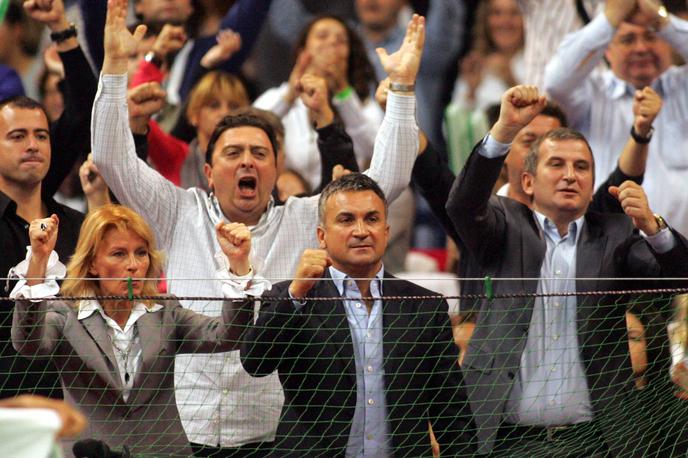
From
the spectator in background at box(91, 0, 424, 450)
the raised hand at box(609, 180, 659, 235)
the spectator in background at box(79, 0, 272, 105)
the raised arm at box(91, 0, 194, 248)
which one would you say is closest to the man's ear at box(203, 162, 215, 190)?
the spectator in background at box(91, 0, 424, 450)

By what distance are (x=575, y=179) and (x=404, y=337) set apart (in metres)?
0.97

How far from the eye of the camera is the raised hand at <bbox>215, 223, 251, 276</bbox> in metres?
4.90

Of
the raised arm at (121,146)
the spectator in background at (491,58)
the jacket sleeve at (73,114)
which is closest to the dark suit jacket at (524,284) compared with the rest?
the raised arm at (121,146)

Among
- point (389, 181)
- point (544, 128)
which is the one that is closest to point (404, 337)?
point (389, 181)

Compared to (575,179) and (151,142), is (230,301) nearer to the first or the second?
(575,179)

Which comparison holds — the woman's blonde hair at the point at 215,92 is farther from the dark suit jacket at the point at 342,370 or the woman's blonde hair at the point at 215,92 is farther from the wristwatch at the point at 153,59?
the dark suit jacket at the point at 342,370

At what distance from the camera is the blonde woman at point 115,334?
488 cm

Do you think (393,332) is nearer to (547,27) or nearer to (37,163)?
(37,163)

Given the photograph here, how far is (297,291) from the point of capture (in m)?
4.89

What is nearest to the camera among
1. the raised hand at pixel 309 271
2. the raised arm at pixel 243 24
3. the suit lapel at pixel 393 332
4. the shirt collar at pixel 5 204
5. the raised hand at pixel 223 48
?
the raised hand at pixel 309 271

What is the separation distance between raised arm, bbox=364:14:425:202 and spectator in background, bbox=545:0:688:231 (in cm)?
129

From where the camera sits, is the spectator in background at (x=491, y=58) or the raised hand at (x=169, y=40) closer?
the raised hand at (x=169, y=40)

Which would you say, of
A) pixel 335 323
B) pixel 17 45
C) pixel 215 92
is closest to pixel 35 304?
pixel 335 323

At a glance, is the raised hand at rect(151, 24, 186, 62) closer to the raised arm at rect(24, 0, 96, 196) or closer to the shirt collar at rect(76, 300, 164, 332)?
the raised arm at rect(24, 0, 96, 196)
